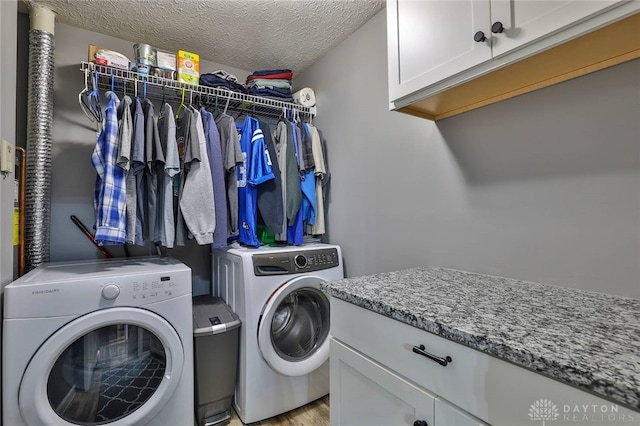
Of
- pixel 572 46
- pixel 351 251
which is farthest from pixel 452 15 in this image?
pixel 351 251

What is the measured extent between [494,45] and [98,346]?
6.18 feet

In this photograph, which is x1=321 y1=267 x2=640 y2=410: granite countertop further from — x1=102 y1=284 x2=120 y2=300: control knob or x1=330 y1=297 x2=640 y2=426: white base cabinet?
x1=102 y1=284 x2=120 y2=300: control knob

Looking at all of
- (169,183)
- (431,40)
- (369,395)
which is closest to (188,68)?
(169,183)

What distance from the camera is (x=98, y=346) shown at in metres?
1.30

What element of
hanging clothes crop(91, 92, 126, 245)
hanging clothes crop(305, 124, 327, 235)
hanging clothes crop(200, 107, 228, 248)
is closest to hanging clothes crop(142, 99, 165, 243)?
hanging clothes crop(91, 92, 126, 245)

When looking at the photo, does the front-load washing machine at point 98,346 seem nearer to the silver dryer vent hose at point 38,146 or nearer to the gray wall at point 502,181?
the silver dryer vent hose at point 38,146

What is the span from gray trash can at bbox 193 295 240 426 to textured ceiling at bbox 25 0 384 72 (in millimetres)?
1723

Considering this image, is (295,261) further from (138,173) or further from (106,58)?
(106,58)

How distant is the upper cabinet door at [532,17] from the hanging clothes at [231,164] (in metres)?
1.35

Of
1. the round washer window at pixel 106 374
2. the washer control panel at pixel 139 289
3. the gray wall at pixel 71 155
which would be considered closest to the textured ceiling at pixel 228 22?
the gray wall at pixel 71 155

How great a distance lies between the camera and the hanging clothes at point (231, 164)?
5.76 feet

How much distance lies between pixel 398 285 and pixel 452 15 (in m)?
0.93

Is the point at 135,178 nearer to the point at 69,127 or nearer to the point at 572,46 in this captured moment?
the point at 69,127

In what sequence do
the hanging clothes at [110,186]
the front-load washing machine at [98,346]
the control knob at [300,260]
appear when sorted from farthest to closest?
1. the control knob at [300,260]
2. the hanging clothes at [110,186]
3. the front-load washing machine at [98,346]
